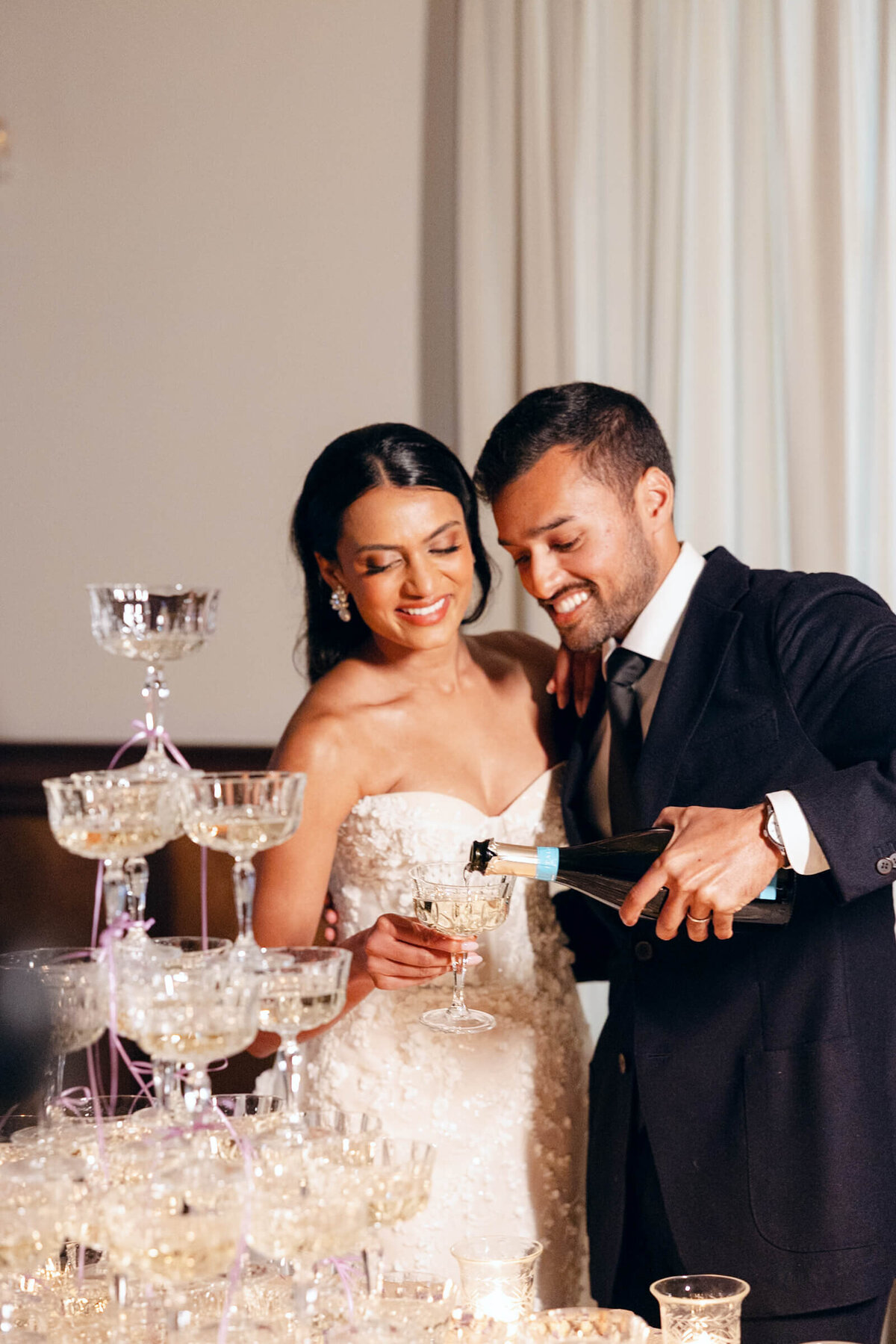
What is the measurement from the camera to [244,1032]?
3.79 feet

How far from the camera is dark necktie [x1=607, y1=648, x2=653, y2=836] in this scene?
2.17 m

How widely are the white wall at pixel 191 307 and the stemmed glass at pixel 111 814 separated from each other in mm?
2420

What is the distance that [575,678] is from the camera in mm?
2504

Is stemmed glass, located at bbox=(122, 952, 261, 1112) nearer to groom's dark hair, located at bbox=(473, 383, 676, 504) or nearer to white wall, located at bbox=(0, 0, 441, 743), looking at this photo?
groom's dark hair, located at bbox=(473, 383, 676, 504)

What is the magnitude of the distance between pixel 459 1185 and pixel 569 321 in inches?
79.9

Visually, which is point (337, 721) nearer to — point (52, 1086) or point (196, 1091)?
point (52, 1086)

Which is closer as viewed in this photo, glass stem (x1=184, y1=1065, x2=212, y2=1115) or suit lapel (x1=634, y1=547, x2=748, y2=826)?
glass stem (x1=184, y1=1065, x2=212, y2=1115)

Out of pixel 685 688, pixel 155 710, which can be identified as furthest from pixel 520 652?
pixel 155 710

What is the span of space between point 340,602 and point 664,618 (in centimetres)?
61

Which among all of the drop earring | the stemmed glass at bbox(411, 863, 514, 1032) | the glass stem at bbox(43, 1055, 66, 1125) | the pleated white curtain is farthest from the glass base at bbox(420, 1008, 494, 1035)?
the pleated white curtain

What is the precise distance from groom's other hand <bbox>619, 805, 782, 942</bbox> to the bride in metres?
0.64

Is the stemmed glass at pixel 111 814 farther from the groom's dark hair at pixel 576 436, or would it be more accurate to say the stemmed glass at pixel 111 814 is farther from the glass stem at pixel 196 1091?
the groom's dark hair at pixel 576 436

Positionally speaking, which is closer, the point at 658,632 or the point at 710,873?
the point at 710,873

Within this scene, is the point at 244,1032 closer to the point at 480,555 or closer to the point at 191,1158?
the point at 191,1158
